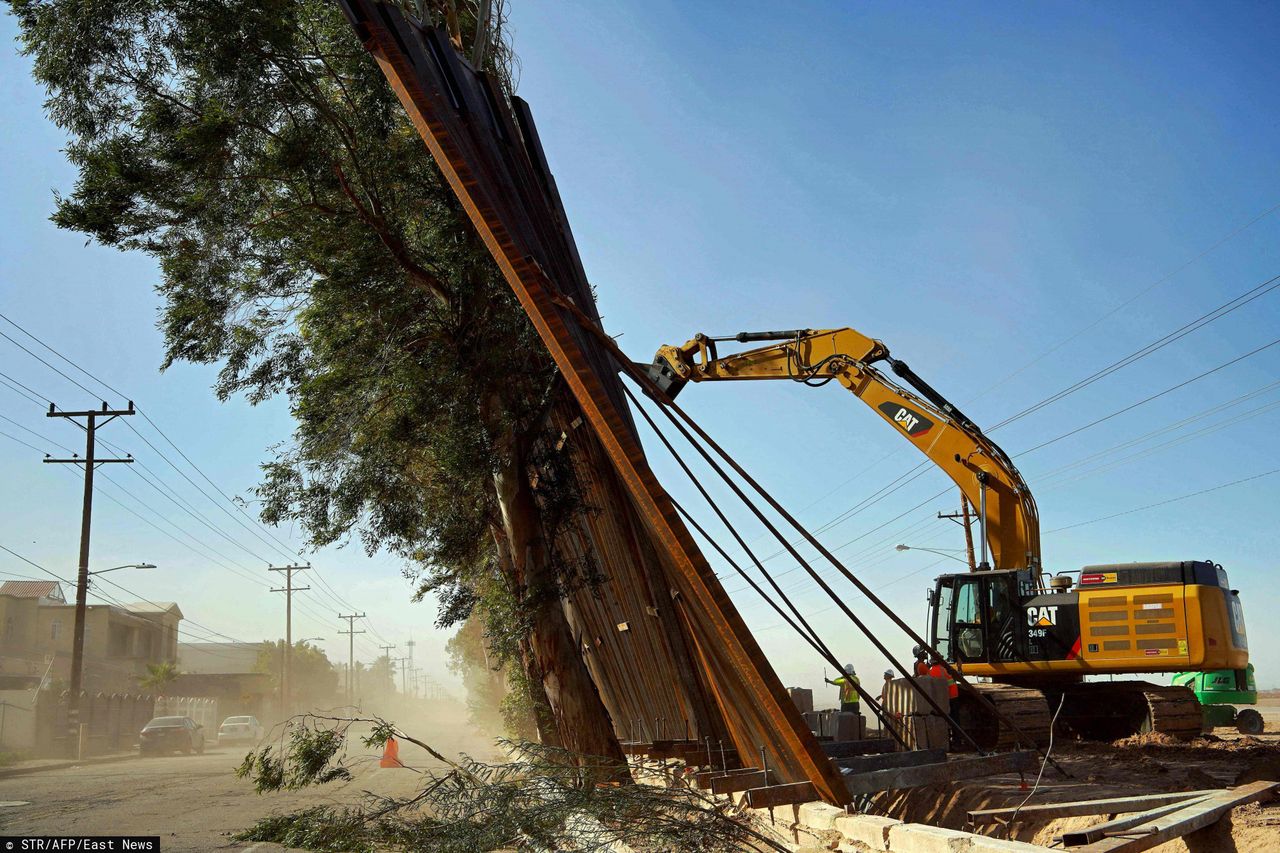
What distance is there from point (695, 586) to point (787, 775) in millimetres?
1542

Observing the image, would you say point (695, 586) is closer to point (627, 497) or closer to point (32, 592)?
point (627, 497)

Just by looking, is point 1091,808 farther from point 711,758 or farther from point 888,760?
point 711,758

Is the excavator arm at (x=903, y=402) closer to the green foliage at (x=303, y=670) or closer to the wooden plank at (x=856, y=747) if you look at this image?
the wooden plank at (x=856, y=747)

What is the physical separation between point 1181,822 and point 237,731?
44909 mm

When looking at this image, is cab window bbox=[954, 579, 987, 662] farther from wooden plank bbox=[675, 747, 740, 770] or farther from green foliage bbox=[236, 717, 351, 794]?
green foliage bbox=[236, 717, 351, 794]

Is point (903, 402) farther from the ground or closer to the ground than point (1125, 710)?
farther from the ground

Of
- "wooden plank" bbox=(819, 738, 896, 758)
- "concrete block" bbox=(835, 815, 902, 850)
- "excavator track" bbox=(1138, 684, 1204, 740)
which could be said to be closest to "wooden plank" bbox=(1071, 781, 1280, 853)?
"concrete block" bbox=(835, 815, 902, 850)

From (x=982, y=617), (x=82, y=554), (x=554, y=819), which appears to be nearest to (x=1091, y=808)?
(x=554, y=819)

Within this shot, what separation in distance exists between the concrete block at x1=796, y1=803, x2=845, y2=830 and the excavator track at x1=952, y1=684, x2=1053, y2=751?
7012 millimetres

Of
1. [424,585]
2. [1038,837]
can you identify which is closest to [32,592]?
[424,585]

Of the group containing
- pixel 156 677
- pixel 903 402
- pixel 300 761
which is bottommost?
pixel 300 761

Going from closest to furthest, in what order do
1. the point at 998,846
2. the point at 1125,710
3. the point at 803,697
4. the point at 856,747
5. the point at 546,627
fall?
the point at 998,846, the point at 856,747, the point at 546,627, the point at 803,697, the point at 1125,710

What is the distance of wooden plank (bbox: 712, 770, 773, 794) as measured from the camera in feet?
22.5

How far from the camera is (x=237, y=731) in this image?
143ft
